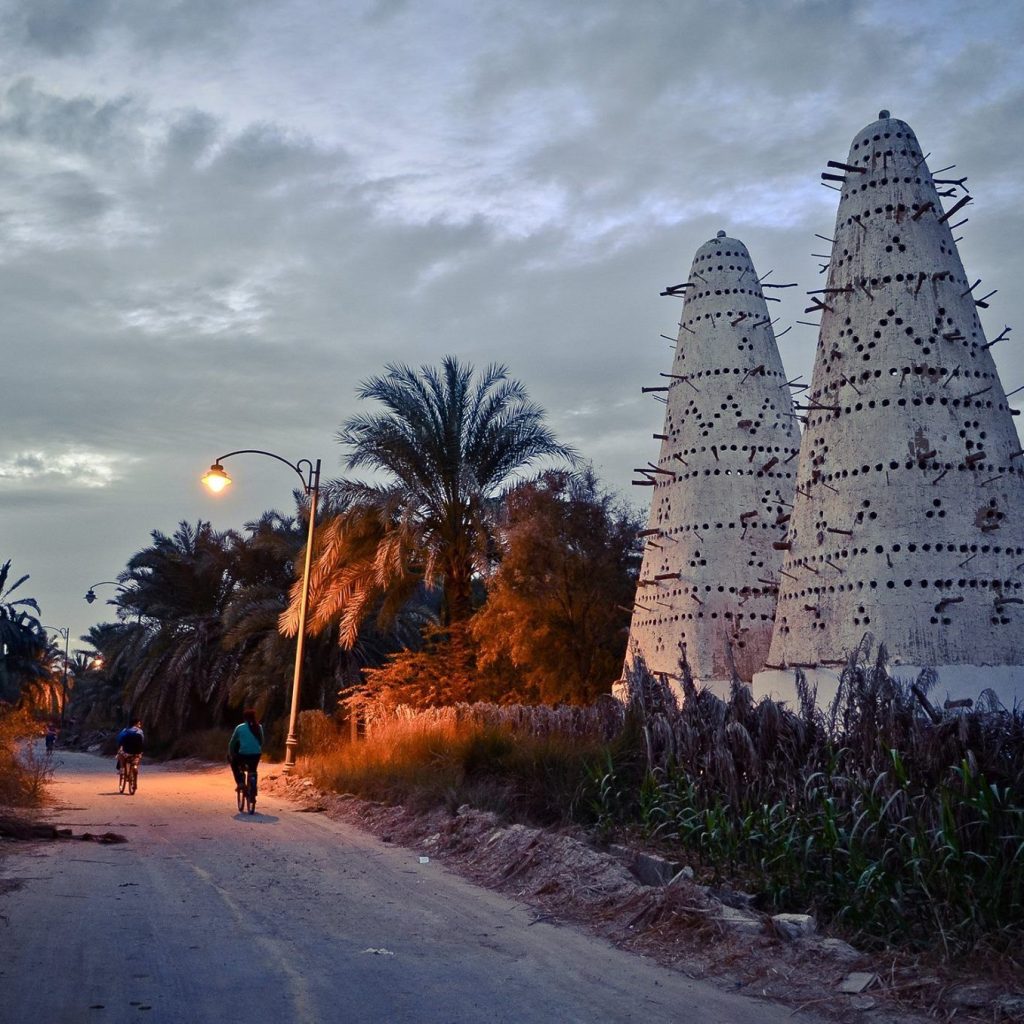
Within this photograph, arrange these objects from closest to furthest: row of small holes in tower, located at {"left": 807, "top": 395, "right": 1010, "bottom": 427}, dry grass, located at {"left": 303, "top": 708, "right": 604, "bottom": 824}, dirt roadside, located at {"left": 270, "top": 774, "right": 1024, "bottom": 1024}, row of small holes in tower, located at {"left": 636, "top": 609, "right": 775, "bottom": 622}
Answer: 1. dirt roadside, located at {"left": 270, "top": 774, "right": 1024, "bottom": 1024}
2. dry grass, located at {"left": 303, "top": 708, "right": 604, "bottom": 824}
3. row of small holes in tower, located at {"left": 807, "top": 395, "right": 1010, "bottom": 427}
4. row of small holes in tower, located at {"left": 636, "top": 609, "right": 775, "bottom": 622}

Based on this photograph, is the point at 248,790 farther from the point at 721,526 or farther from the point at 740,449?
the point at 740,449

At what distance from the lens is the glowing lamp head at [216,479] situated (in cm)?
2353

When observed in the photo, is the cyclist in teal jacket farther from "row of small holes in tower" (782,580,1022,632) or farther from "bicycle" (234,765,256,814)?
"row of small holes in tower" (782,580,1022,632)

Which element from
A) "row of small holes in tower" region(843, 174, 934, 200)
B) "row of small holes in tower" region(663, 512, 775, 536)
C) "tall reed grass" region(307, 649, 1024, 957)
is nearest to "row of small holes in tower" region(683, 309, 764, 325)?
"row of small holes in tower" region(663, 512, 775, 536)

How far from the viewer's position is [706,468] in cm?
1934

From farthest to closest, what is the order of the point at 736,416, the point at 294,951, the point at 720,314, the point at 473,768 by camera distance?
the point at 720,314 → the point at 736,416 → the point at 473,768 → the point at 294,951

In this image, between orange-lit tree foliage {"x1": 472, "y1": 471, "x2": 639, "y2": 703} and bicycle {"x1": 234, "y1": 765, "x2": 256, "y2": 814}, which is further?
orange-lit tree foliage {"x1": 472, "y1": 471, "x2": 639, "y2": 703}

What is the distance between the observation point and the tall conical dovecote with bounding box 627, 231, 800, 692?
1853 cm

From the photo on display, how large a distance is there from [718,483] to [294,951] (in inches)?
532

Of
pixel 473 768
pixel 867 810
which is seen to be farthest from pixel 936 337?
pixel 867 810

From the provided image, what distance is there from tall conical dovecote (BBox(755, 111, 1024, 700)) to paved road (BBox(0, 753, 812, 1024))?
6.46m

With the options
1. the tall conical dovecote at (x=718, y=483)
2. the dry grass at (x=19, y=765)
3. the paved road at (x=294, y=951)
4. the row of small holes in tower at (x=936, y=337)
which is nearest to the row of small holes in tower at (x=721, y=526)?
the tall conical dovecote at (x=718, y=483)

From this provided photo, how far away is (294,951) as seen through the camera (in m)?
7.17

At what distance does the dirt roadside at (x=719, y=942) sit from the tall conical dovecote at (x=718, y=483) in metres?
7.49
